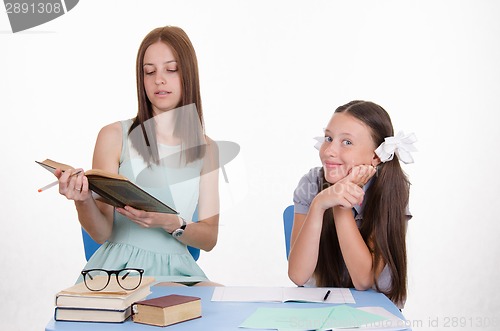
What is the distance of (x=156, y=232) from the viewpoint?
2.47m

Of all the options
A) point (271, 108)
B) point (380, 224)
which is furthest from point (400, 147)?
point (271, 108)

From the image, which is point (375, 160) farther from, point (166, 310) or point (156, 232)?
point (166, 310)

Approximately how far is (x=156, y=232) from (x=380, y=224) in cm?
82

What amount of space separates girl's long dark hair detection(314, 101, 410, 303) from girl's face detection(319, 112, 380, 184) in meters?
0.03

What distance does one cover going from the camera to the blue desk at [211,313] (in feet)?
4.82

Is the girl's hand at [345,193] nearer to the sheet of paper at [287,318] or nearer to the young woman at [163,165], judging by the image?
the sheet of paper at [287,318]

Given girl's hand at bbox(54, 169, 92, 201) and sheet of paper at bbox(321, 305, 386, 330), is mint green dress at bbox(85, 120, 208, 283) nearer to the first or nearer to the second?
girl's hand at bbox(54, 169, 92, 201)

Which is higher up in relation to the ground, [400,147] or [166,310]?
[400,147]

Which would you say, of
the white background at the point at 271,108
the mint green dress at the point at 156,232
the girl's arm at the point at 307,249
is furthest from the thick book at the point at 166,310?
the white background at the point at 271,108

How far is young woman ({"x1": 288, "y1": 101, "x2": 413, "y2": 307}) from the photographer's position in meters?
2.04

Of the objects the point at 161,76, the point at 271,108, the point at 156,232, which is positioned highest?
the point at 161,76

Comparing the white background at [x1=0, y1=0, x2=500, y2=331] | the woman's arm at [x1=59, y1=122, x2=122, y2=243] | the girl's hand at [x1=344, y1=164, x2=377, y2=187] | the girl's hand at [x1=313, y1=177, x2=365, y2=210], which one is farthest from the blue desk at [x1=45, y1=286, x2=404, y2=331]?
the white background at [x1=0, y1=0, x2=500, y2=331]

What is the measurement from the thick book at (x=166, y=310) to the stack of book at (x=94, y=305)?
1.3 inches

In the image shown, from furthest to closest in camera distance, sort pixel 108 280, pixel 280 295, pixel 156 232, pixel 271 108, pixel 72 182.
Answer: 1. pixel 271 108
2. pixel 156 232
3. pixel 72 182
4. pixel 280 295
5. pixel 108 280
